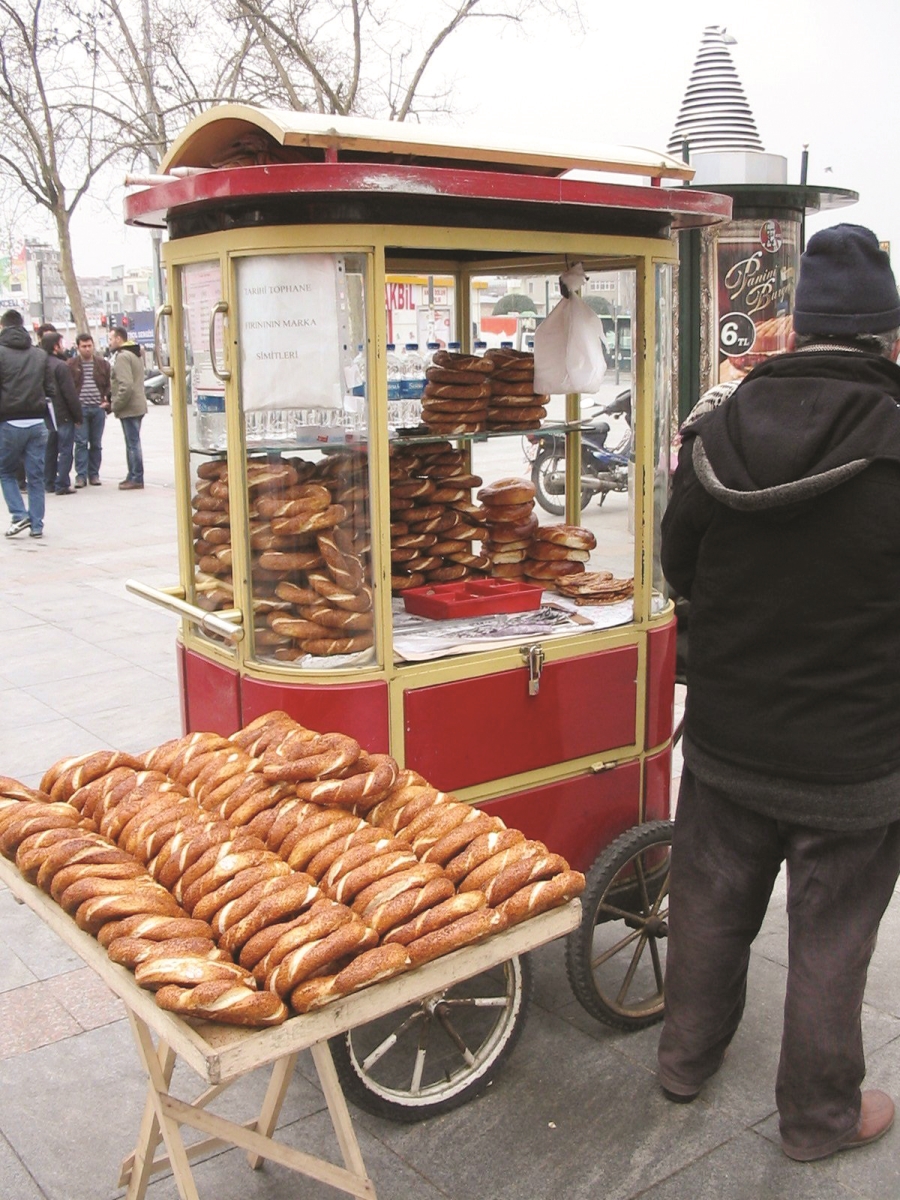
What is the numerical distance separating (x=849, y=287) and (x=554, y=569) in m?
1.56

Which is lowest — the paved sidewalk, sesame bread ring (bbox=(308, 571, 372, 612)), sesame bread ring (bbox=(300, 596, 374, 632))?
the paved sidewalk

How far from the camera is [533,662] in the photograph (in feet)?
10.6

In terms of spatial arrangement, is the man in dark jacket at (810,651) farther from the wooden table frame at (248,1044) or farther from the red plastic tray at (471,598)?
the red plastic tray at (471,598)

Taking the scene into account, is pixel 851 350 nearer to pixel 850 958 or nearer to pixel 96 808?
pixel 850 958

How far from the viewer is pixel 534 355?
383cm

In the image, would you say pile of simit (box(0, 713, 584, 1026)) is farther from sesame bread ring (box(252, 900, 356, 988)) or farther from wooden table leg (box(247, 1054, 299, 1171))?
wooden table leg (box(247, 1054, 299, 1171))

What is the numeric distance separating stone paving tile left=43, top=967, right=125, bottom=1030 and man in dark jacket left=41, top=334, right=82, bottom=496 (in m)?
9.87

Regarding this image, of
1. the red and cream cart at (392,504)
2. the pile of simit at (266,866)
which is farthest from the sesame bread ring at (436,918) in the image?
the red and cream cart at (392,504)

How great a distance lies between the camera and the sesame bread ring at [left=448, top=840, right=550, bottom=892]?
7.94ft

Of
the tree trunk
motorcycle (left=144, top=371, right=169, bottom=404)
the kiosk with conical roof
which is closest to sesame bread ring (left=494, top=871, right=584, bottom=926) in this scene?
the kiosk with conical roof

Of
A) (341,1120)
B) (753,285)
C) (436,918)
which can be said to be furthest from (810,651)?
(753,285)

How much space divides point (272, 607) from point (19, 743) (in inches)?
126

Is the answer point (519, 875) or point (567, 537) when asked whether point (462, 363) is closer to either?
point (567, 537)

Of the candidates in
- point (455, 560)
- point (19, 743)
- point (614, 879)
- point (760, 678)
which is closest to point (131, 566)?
point (19, 743)
